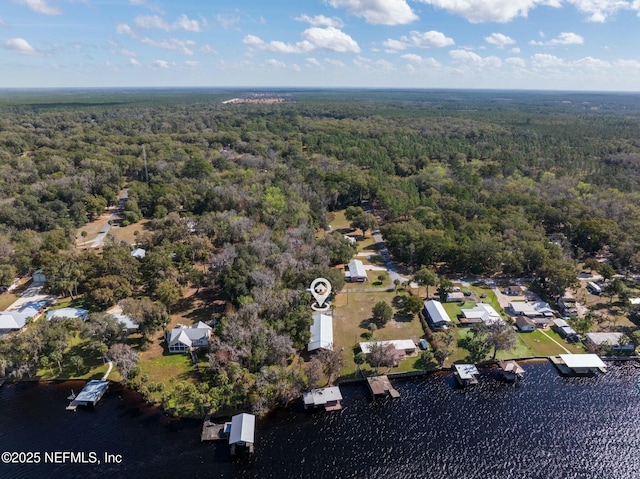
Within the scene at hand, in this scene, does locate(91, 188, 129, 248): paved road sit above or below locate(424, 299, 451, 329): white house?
above

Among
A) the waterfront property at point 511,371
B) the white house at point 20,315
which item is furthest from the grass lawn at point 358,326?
the white house at point 20,315

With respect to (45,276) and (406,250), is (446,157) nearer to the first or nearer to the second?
(406,250)

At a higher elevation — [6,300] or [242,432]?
[6,300]

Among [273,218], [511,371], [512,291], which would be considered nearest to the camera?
[511,371]

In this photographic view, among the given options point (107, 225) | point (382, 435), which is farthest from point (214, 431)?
point (107, 225)

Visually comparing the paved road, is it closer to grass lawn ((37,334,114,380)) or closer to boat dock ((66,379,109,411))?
grass lawn ((37,334,114,380))

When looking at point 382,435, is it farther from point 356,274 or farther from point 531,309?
point 531,309

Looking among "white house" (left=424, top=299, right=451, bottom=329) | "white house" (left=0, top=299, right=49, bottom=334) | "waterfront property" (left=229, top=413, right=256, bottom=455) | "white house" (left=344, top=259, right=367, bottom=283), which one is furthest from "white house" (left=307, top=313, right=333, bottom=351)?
"white house" (left=0, top=299, right=49, bottom=334)
